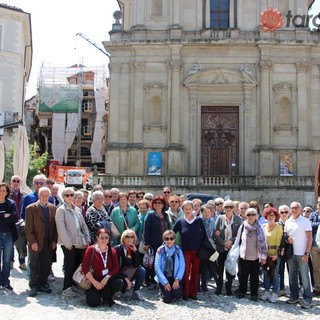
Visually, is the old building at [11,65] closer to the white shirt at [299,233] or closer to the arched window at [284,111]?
the arched window at [284,111]

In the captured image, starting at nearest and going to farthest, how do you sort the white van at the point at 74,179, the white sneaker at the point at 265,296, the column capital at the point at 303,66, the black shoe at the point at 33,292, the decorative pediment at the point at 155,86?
1. the black shoe at the point at 33,292
2. the white sneaker at the point at 265,296
3. the column capital at the point at 303,66
4. the decorative pediment at the point at 155,86
5. the white van at the point at 74,179

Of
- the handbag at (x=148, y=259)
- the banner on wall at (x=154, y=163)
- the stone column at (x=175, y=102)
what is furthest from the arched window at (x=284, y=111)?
the handbag at (x=148, y=259)

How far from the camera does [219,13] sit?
32.6 m

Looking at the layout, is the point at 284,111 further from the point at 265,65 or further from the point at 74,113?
the point at 74,113

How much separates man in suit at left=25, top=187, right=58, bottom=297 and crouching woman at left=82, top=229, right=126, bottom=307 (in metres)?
1.03

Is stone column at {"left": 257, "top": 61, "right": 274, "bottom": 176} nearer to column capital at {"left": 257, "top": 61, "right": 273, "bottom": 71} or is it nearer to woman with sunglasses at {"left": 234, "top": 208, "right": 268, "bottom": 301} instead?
column capital at {"left": 257, "top": 61, "right": 273, "bottom": 71}

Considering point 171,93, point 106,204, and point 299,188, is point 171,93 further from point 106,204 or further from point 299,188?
point 106,204

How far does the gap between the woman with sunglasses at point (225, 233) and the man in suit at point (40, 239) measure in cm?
333

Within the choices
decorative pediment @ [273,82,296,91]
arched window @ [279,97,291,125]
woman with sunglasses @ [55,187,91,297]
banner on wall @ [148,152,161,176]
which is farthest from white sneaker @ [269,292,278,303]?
decorative pediment @ [273,82,296,91]

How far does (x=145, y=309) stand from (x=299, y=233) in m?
3.29

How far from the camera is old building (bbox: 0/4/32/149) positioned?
32.8m

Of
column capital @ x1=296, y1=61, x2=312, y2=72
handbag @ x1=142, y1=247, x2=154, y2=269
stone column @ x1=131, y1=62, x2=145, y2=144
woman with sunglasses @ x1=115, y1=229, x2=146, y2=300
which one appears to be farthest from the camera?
stone column @ x1=131, y1=62, x2=145, y2=144

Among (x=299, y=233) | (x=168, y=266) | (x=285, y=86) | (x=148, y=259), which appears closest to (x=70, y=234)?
(x=148, y=259)

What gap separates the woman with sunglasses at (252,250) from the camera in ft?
31.8
